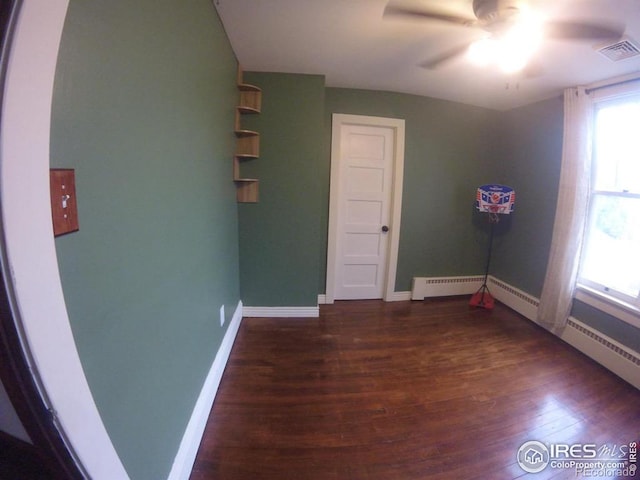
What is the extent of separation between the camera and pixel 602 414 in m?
1.67

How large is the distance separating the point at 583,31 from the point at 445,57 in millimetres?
760

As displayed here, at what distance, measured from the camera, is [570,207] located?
7.77 feet

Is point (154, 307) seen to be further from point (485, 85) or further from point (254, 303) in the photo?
point (485, 85)

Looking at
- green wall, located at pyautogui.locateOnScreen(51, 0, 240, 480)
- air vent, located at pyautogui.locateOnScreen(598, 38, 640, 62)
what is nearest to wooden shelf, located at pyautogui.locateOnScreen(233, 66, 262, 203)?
green wall, located at pyautogui.locateOnScreen(51, 0, 240, 480)

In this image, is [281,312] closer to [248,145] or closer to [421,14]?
[248,145]

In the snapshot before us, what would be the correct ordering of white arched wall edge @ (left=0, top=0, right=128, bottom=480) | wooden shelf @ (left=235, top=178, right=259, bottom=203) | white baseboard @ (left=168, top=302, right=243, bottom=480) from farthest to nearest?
wooden shelf @ (left=235, top=178, right=259, bottom=203), white baseboard @ (left=168, top=302, right=243, bottom=480), white arched wall edge @ (left=0, top=0, right=128, bottom=480)

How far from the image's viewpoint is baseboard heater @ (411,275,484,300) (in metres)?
3.23

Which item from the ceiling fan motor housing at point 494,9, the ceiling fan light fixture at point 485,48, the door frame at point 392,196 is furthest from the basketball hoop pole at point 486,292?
the ceiling fan motor housing at point 494,9

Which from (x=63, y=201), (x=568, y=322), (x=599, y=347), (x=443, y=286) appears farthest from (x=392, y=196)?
(x=63, y=201)

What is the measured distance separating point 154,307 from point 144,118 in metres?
0.68

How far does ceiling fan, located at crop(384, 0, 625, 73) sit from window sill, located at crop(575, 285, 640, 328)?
197 centimetres

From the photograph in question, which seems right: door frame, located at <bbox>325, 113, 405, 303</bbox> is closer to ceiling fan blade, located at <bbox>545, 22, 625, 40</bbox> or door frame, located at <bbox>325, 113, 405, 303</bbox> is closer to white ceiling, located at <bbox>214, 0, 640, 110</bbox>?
white ceiling, located at <bbox>214, 0, 640, 110</bbox>

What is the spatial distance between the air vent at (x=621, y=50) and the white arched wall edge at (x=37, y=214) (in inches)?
110

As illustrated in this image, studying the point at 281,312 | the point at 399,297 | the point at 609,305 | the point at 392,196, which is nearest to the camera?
the point at 609,305
